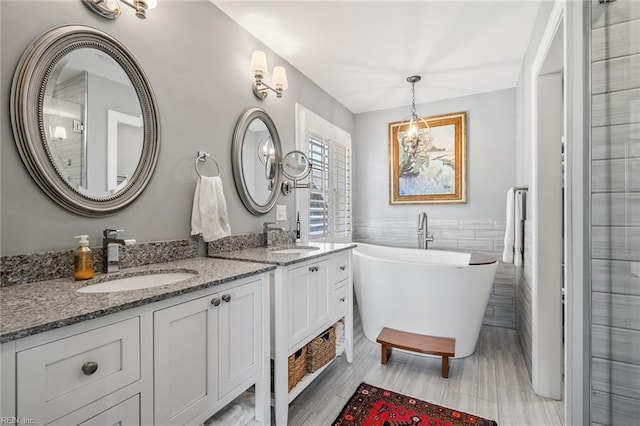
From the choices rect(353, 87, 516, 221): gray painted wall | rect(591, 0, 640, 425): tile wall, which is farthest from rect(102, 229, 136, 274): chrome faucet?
rect(353, 87, 516, 221): gray painted wall

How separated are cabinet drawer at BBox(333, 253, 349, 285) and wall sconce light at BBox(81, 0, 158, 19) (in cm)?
176

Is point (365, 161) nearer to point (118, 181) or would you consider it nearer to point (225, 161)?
point (225, 161)

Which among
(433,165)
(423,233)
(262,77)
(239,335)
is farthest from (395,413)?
(433,165)

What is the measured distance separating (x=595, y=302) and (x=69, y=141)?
2.13 meters

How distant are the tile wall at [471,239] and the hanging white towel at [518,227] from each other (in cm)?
68

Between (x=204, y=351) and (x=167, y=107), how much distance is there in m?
1.28

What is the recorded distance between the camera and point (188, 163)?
1.82m

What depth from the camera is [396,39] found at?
2.33 m

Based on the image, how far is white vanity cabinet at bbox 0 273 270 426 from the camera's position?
737 millimetres

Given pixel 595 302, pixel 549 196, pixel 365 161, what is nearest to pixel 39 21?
pixel 595 302

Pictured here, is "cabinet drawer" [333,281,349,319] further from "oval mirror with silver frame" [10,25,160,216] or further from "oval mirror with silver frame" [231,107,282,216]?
"oval mirror with silver frame" [10,25,160,216]

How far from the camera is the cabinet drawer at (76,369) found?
2.38 feet

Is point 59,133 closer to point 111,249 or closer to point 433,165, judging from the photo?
point 111,249

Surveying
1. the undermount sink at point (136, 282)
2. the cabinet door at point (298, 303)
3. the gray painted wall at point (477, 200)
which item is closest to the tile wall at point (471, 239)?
the gray painted wall at point (477, 200)
